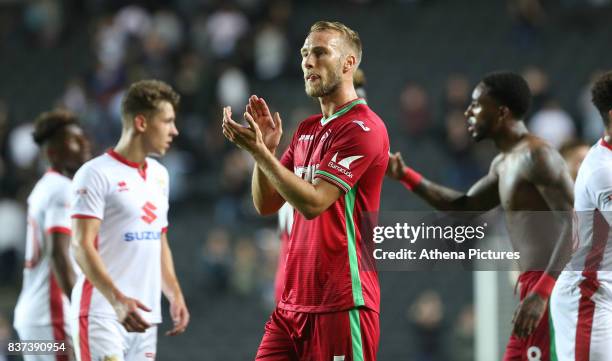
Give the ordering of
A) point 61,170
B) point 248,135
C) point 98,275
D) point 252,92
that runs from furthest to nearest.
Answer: point 252,92, point 61,170, point 98,275, point 248,135

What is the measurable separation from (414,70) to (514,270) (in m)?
9.37

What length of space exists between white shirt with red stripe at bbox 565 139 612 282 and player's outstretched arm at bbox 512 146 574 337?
105 mm

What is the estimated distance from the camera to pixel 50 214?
669 cm

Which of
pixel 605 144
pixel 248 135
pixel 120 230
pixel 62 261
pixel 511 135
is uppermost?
pixel 511 135

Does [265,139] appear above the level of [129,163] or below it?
below

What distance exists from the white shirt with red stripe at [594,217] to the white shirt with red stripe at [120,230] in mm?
2630

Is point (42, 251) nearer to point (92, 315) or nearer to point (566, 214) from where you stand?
point (92, 315)

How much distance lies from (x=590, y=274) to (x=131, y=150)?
Result: 2.99 meters

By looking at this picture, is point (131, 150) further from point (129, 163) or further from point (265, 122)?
point (265, 122)

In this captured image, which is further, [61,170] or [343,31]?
[61,170]

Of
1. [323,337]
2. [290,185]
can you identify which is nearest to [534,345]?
[323,337]

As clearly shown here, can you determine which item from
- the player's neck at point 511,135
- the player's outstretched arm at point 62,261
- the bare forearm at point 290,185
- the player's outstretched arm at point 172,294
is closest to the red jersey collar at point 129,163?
the player's outstretched arm at point 172,294

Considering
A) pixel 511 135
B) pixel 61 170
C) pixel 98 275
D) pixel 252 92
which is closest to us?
pixel 98 275

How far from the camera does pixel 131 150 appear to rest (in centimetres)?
625
